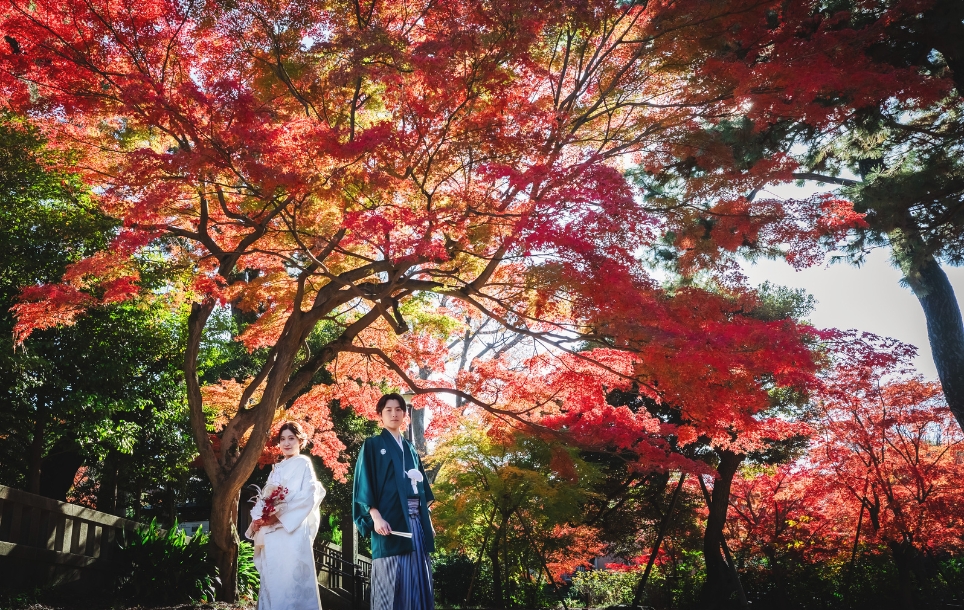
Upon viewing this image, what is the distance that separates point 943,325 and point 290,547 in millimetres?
11120

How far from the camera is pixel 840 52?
7344 millimetres

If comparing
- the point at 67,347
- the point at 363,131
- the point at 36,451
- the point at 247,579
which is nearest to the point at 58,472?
the point at 36,451

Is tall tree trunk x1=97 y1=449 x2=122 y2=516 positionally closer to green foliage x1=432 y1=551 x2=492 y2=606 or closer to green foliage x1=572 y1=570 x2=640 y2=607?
green foliage x1=432 y1=551 x2=492 y2=606

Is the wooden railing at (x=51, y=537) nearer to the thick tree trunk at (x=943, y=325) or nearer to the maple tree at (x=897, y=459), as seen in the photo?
the maple tree at (x=897, y=459)

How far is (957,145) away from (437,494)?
28.7 feet

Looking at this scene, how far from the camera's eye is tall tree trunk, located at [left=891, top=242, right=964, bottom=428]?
11.2 metres

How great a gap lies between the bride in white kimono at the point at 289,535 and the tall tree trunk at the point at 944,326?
939 centimetres

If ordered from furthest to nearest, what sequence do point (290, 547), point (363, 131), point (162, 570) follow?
point (162, 570) < point (363, 131) < point (290, 547)

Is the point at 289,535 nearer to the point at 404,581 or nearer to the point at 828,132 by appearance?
the point at 404,581

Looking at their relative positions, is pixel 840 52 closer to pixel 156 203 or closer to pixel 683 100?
pixel 683 100

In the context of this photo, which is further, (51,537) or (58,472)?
(58,472)

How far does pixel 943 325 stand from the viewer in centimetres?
1195

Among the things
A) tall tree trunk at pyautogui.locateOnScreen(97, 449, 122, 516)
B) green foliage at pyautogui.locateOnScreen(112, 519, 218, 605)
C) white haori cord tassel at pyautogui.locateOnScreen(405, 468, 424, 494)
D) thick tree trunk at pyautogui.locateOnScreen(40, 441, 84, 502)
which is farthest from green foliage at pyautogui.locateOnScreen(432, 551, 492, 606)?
white haori cord tassel at pyautogui.locateOnScreen(405, 468, 424, 494)

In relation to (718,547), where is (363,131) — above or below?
above
